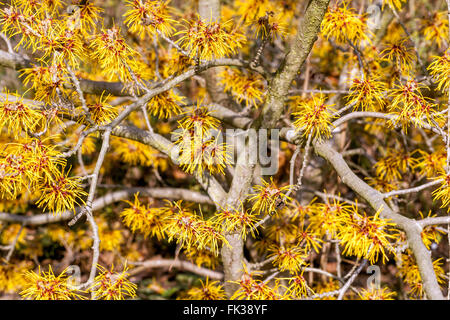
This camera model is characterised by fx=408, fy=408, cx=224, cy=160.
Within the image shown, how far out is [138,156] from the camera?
1.88 m

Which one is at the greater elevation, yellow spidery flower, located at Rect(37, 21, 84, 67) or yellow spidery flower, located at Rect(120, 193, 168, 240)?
yellow spidery flower, located at Rect(37, 21, 84, 67)

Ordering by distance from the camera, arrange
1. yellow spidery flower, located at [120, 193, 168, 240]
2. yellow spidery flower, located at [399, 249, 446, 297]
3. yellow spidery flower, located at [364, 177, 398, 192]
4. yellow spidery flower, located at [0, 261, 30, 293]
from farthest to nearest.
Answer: yellow spidery flower, located at [0, 261, 30, 293] < yellow spidery flower, located at [364, 177, 398, 192] < yellow spidery flower, located at [120, 193, 168, 240] < yellow spidery flower, located at [399, 249, 446, 297]

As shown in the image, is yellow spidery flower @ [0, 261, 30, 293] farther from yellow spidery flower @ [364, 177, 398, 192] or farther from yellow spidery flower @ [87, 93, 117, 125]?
yellow spidery flower @ [364, 177, 398, 192]

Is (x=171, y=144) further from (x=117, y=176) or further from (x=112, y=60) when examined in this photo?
(x=117, y=176)

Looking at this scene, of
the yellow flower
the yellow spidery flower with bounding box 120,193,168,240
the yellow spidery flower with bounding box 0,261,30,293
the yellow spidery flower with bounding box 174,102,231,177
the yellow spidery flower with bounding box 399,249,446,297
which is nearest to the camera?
the yellow spidery flower with bounding box 174,102,231,177

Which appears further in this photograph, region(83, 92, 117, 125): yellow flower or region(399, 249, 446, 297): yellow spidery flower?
region(399, 249, 446, 297): yellow spidery flower

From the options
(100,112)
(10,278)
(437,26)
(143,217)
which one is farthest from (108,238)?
(437,26)

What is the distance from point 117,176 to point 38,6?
1.63 metres

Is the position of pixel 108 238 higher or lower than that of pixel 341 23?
lower

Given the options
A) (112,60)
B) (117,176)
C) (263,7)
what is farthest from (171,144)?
(117,176)

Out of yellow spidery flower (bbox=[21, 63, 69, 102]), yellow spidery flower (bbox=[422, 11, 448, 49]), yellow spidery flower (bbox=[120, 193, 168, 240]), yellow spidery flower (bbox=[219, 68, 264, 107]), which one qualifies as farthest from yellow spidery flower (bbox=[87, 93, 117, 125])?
yellow spidery flower (bbox=[422, 11, 448, 49])

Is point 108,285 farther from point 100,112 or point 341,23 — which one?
point 341,23

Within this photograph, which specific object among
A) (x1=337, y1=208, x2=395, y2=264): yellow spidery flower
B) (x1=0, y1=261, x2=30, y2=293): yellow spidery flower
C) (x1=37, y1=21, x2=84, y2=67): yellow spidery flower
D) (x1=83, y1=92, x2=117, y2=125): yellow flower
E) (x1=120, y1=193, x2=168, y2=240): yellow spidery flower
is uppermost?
(x1=37, y1=21, x2=84, y2=67): yellow spidery flower

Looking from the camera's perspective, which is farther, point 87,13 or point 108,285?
point 87,13
